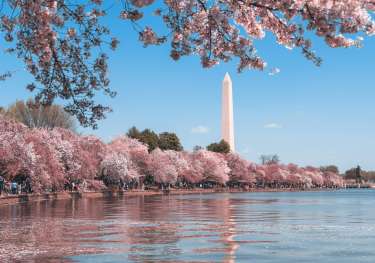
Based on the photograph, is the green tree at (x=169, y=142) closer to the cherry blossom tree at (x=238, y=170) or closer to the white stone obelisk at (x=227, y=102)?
the cherry blossom tree at (x=238, y=170)

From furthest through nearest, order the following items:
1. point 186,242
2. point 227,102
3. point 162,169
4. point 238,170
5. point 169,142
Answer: point 238,170 → point 169,142 → point 227,102 → point 162,169 → point 186,242

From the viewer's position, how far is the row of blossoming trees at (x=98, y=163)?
Result: 2496 inches

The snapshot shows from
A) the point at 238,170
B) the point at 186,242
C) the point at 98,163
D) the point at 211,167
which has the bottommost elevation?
the point at 186,242

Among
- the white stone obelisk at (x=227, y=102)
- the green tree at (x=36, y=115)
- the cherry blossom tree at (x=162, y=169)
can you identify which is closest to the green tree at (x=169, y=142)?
the white stone obelisk at (x=227, y=102)

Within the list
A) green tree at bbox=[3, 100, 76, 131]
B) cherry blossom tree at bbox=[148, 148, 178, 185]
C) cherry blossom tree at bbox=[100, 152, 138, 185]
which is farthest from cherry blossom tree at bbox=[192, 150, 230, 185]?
cherry blossom tree at bbox=[100, 152, 138, 185]

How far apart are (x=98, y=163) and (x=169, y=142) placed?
155ft

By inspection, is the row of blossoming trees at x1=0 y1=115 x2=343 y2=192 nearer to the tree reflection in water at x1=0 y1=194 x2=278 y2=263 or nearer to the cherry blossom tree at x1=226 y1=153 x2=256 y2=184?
the cherry blossom tree at x1=226 y1=153 x2=256 y2=184

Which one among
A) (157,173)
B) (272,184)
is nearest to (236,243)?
(157,173)

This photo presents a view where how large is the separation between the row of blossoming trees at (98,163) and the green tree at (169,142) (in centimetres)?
505

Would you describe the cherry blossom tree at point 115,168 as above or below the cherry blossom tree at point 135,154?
below

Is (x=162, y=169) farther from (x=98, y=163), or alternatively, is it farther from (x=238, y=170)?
(x=238, y=170)

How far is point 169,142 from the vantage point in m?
141

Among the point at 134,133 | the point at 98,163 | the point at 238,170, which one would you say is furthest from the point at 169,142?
the point at 98,163

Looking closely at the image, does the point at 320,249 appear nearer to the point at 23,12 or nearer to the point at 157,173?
the point at 23,12
